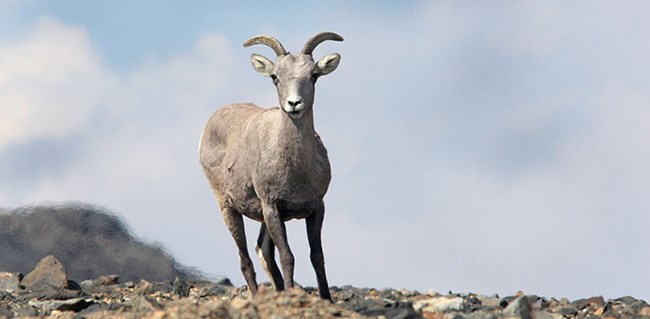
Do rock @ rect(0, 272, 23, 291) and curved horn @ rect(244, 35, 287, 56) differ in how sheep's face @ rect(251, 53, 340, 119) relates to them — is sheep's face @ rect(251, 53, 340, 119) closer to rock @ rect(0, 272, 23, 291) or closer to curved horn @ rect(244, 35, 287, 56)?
curved horn @ rect(244, 35, 287, 56)

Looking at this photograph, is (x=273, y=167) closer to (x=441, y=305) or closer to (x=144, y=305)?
(x=441, y=305)

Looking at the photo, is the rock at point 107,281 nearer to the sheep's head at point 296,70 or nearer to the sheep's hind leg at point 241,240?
the sheep's hind leg at point 241,240

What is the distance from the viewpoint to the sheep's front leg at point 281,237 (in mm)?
13914

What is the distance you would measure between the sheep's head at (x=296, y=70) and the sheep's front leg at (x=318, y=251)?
5.43 ft

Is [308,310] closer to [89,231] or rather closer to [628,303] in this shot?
[628,303]

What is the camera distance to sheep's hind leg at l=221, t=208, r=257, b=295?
16.5m

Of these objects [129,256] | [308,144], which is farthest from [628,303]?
[129,256]

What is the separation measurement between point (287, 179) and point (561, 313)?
4.87 m

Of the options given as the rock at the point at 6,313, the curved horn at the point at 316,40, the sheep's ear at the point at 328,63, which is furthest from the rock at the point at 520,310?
the rock at the point at 6,313

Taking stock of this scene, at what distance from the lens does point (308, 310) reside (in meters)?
10.4

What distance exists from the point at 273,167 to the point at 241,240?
115 inches

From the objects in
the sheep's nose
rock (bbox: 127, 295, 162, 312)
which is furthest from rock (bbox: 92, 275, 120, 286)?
the sheep's nose

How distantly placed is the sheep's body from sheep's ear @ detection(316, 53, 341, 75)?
85 centimetres

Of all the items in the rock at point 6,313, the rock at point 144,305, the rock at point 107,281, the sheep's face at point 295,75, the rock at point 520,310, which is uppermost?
the sheep's face at point 295,75
